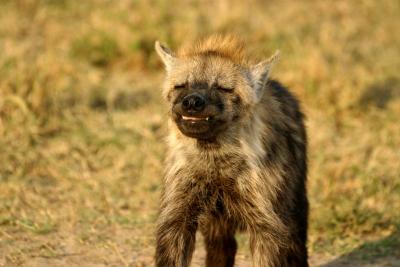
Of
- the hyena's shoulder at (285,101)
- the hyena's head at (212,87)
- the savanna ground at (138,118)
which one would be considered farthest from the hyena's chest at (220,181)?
the savanna ground at (138,118)

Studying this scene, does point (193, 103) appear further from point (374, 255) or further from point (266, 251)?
point (374, 255)

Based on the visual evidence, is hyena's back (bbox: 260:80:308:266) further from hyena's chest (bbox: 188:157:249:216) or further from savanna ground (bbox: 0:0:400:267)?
savanna ground (bbox: 0:0:400:267)

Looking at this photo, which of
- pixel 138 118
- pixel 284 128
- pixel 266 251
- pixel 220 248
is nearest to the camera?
pixel 266 251

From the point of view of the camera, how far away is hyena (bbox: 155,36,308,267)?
4.15 meters

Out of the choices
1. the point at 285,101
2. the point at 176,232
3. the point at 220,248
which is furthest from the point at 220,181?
the point at 285,101

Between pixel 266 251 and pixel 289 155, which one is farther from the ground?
pixel 289 155

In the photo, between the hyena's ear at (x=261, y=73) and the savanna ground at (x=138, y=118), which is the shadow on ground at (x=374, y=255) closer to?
the savanna ground at (x=138, y=118)

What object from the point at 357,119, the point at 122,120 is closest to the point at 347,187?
the point at 357,119

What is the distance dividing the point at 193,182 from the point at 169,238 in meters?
0.31

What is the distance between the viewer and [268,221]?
4184 mm

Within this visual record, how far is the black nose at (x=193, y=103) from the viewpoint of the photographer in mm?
4027

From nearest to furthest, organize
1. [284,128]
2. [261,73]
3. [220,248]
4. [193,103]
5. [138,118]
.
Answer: [193,103]
[261,73]
[284,128]
[220,248]
[138,118]

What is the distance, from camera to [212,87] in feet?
14.0

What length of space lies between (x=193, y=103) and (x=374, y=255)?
75.9 inches
